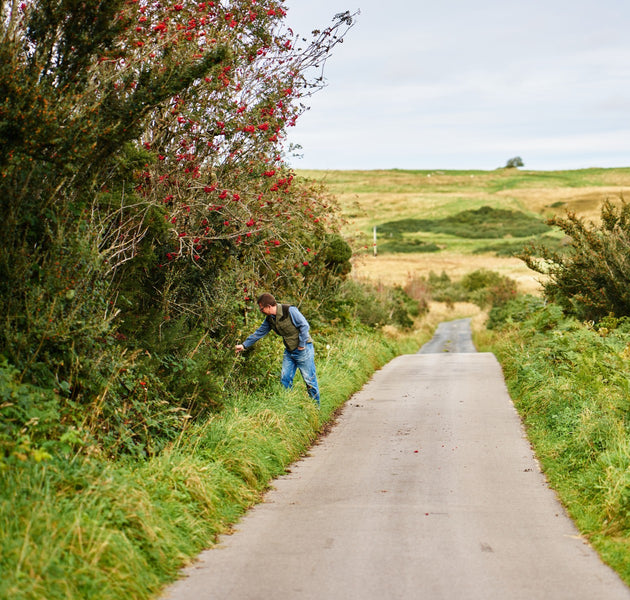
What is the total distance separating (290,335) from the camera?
11.9 metres

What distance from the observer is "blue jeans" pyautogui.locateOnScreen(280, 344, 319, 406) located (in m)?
12.1

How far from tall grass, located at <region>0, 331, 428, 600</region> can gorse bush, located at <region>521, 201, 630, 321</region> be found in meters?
10.5

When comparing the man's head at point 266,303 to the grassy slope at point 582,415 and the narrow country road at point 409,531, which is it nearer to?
the narrow country road at point 409,531

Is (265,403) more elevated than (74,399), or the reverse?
(74,399)

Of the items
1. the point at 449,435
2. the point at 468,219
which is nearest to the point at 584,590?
the point at 449,435

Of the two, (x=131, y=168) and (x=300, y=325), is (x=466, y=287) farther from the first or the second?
(x=131, y=168)

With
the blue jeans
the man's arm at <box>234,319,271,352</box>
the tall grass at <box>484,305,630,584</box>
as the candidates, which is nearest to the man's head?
the man's arm at <box>234,319,271,352</box>

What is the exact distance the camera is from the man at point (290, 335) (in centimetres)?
1156

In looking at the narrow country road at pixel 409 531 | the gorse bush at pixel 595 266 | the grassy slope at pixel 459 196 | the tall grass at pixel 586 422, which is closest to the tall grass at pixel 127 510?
the narrow country road at pixel 409 531

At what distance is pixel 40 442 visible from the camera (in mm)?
6156

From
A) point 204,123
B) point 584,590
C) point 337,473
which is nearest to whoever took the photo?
point 584,590

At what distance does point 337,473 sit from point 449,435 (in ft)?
9.26

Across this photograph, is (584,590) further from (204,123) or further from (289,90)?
(289,90)

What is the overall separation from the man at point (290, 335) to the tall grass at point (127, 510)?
2312 millimetres
